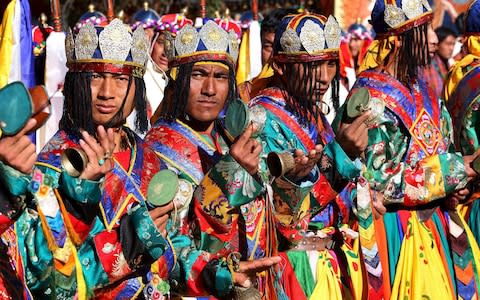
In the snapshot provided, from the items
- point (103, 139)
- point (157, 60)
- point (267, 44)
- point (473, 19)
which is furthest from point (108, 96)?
point (157, 60)

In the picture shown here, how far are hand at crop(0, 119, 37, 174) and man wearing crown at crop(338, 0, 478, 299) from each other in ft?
7.01

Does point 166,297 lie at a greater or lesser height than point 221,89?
lesser

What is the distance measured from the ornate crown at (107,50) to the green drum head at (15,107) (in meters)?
1.13

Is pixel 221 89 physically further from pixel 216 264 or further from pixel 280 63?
pixel 216 264

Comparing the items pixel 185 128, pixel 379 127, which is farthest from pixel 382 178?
pixel 185 128

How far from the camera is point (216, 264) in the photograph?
4434mm

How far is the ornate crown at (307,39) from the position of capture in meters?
5.36

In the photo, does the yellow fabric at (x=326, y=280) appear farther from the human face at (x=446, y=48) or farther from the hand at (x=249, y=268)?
the human face at (x=446, y=48)

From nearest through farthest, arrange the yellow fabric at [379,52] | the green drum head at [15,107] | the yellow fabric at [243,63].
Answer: the green drum head at [15,107] < the yellow fabric at [379,52] < the yellow fabric at [243,63]

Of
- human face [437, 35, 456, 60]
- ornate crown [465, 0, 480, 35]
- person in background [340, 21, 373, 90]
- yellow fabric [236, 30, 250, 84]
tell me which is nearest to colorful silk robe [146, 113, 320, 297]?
ornate crown [465, 0, 480, 35]

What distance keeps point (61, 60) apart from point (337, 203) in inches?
117

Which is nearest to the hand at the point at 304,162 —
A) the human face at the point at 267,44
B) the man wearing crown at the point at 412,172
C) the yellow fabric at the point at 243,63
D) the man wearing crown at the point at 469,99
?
the man wearing crown at the point at 412,172

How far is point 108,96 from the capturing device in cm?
454

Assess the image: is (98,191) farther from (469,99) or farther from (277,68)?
(469,99)
